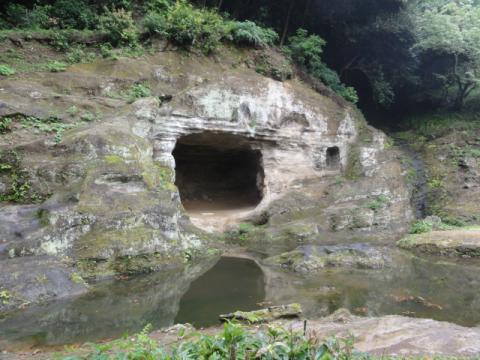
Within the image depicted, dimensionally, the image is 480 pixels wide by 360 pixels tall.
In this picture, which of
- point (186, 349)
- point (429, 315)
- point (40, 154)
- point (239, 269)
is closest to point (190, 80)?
point (40, 154)

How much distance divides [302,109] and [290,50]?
3.56 metres

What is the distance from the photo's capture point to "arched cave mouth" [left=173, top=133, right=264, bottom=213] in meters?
19.5

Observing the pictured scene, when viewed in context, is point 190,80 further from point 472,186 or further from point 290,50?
point 472,186

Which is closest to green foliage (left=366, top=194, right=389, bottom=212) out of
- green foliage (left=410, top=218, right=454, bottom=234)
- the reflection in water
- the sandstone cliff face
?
the sandstone cliff face

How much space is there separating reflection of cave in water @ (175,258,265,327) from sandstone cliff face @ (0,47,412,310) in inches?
53.2

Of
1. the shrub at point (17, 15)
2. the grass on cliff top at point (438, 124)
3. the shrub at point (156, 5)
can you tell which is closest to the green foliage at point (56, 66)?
the shrub at point (17, 15)

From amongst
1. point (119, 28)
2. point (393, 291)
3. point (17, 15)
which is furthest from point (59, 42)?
point (393, 291)

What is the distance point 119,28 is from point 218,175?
9775mm

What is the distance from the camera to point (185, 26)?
16.2 meters

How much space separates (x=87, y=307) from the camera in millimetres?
7430

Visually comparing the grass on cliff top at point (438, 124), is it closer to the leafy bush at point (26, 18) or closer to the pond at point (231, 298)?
the pond at point (231, 298)

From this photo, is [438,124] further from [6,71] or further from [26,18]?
[6,71]

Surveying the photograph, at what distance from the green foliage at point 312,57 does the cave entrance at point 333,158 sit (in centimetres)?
350

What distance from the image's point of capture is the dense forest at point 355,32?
16.5 meters
